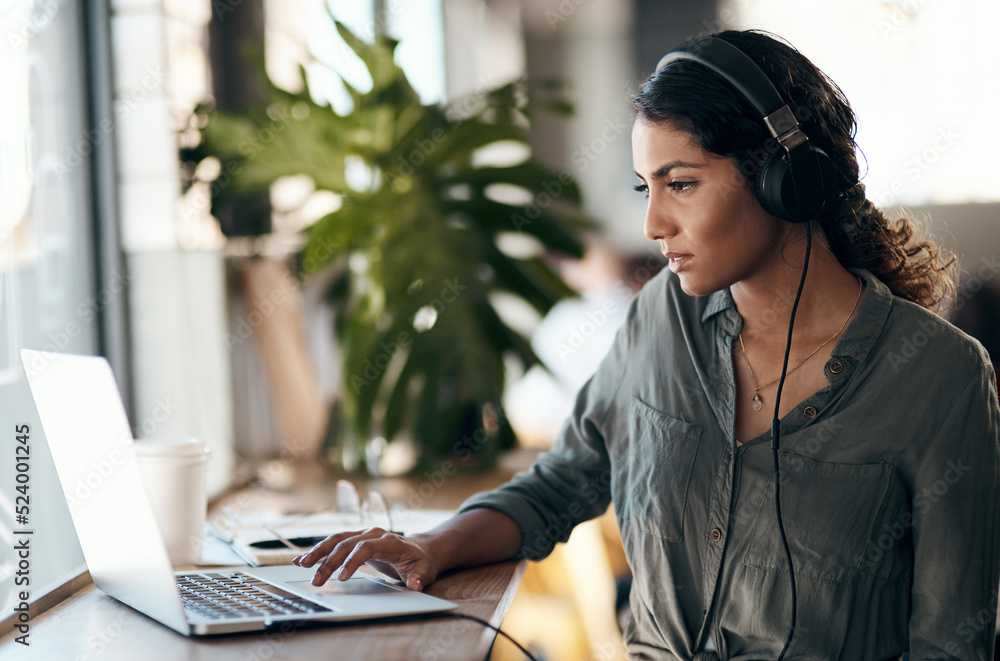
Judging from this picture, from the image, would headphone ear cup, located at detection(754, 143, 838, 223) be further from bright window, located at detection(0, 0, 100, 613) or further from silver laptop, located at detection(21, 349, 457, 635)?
bright window, located at detection(0, 0, 100, 613)

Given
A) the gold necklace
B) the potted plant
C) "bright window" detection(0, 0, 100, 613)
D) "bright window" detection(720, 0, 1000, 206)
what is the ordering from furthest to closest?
"bright window" detection(720, 0, 1000, 206) → the potted plant → "bright window" detection(0, 0, 100, 613) → the gold necklace

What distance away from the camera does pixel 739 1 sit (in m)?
3.44

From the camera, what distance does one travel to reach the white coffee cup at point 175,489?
1050 mm

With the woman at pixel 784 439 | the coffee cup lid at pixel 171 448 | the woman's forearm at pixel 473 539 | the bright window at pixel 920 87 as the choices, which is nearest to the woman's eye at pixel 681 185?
the woman at pixel 784 439

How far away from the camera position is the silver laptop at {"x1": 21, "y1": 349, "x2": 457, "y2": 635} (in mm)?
708

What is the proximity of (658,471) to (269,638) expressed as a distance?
48 cm

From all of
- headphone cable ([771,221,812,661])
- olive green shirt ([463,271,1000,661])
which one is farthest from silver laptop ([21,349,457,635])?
headphone cable ([771,221,812,661])

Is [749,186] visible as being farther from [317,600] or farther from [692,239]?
[317,600]

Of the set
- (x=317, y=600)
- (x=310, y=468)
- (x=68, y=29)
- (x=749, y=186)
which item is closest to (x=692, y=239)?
(x=749, y=186)

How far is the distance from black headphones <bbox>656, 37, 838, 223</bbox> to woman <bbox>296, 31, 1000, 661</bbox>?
0.03 m

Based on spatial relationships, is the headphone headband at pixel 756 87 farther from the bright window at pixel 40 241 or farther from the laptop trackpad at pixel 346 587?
the bright window at pixel 40 241

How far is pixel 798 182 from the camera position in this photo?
858mm

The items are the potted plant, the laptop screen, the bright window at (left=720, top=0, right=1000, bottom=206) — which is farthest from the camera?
the bright window at (left=720, top=0, right=1000, bottom=206)

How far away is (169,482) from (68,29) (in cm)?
84
